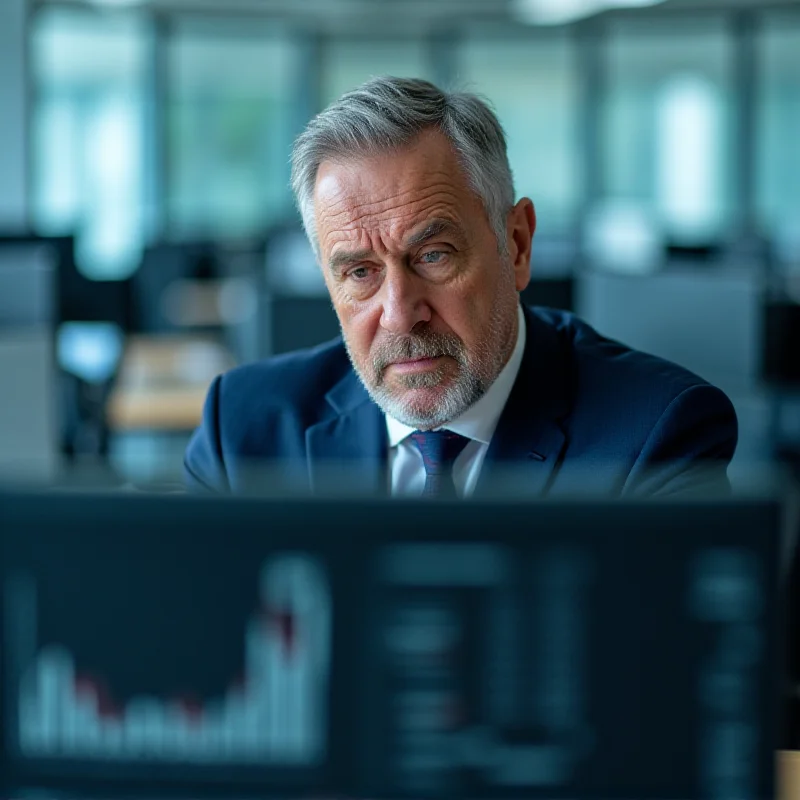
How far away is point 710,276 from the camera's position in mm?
3818

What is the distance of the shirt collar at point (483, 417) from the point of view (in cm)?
171

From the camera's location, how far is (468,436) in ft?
5.59

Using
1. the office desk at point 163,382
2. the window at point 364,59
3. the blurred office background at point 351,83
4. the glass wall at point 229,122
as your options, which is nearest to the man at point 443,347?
the office desk at point 163,382

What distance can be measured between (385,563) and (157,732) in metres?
0.18

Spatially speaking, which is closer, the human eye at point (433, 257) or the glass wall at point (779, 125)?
the human eye at point (433, 257)

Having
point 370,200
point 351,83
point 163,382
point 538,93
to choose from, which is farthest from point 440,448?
point 538,93

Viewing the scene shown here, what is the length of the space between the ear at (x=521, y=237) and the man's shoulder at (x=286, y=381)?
286 mm

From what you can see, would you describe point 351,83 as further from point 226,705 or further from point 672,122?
point 226,705

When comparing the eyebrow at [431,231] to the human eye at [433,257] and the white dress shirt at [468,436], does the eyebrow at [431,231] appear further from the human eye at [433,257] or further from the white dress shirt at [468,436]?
the white dress shirt at [468,436]

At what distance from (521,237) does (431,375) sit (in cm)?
29

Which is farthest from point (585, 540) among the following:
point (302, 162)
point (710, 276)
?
point (710, 276)

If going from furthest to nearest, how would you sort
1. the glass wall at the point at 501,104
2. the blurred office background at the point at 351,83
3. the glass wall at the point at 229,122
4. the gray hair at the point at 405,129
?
the glass wall at the point at 229,122
the glass wall at the point at 501,104
the blurred office background at the point at 351,83
the gray hair at the point at 405,129

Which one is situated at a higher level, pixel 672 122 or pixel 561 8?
pixel 561 8

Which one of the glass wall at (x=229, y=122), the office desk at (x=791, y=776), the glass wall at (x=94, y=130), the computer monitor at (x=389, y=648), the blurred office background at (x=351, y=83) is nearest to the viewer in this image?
the computer monitor at (x=389, y=648)
